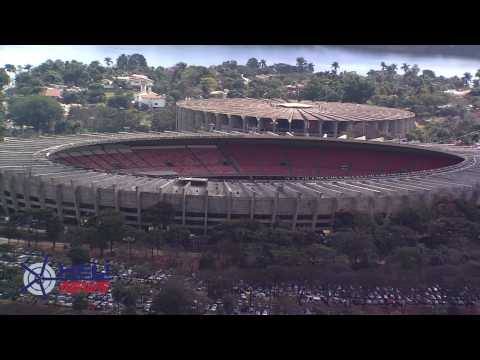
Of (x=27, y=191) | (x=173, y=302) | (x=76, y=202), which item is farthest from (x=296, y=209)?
(x=27, y=191)

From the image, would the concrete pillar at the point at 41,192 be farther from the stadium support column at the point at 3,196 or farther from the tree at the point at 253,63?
the tree at the point at 253,63

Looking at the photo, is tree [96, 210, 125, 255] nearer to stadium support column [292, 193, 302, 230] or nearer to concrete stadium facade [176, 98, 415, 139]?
stadium support column [292, 193, 302, 230]

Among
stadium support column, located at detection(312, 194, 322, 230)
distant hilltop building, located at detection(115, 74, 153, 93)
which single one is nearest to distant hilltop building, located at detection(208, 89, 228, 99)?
distant hilltop building, located at detection(115, 74, 153, 93)

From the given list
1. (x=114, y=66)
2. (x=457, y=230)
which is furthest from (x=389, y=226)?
(x=114, y=66)

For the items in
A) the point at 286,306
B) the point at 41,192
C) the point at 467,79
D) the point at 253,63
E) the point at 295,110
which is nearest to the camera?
the point at 286,306

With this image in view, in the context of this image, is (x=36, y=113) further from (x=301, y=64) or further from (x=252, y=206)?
(x=301, y=64)
